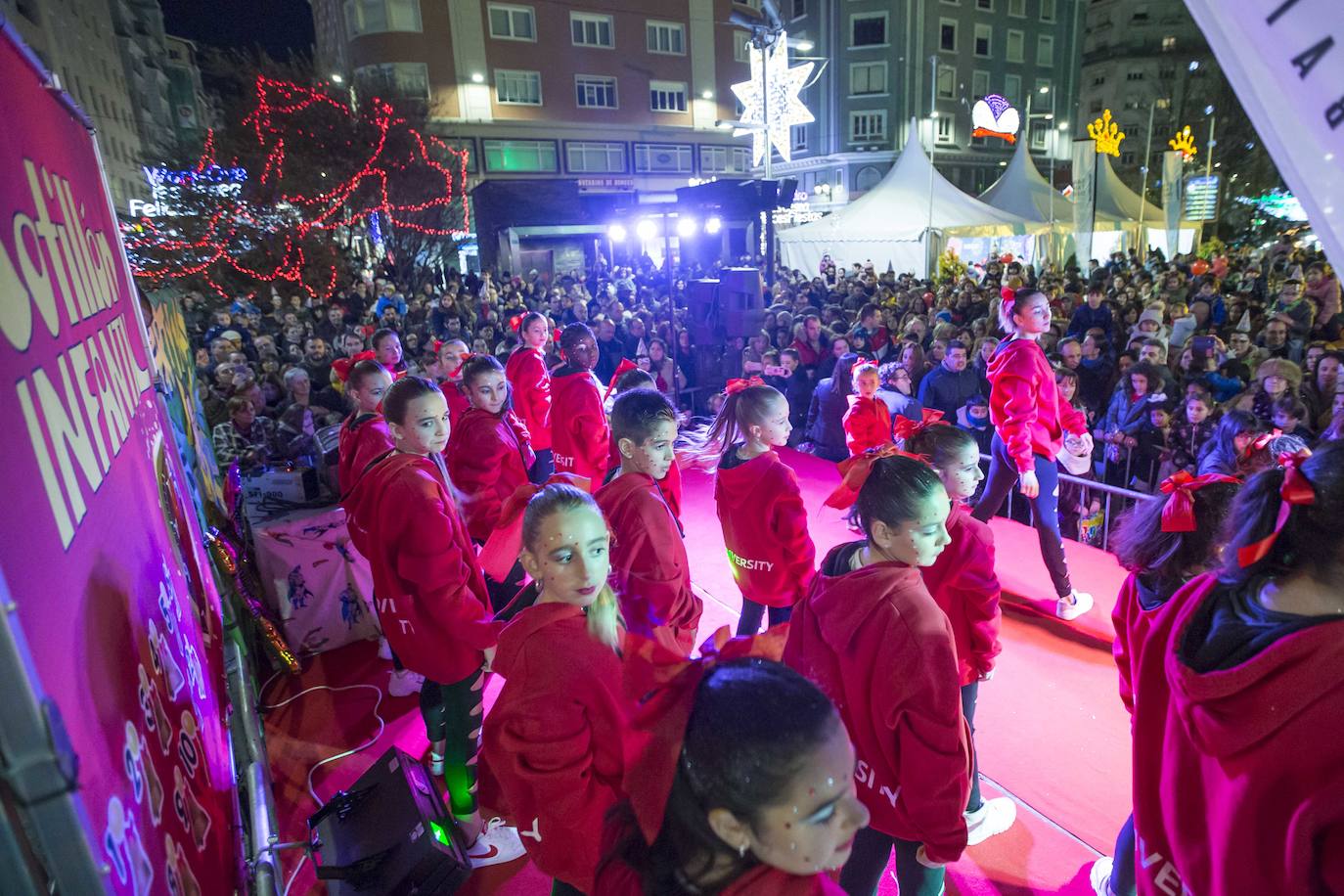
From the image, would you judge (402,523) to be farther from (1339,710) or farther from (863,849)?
(1339,710)

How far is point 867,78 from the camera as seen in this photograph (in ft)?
128

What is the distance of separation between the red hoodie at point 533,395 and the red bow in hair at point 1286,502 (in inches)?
209

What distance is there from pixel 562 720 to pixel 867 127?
42957 millimetres

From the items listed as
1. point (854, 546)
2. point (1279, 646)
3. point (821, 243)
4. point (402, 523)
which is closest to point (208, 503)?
point (402, 523)

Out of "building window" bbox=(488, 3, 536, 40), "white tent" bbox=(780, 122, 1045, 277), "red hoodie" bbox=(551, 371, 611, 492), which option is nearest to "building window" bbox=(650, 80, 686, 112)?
"building window" bbox=(488, 3, 536, 40)

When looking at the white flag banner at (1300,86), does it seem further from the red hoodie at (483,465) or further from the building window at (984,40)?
the building window at (984,40)

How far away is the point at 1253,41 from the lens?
1.13m

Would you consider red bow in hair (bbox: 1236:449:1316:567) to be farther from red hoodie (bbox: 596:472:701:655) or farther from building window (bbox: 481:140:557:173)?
building window (bbox: 481:140:557:173)

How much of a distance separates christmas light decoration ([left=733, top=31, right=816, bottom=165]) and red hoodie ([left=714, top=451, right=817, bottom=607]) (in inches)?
524

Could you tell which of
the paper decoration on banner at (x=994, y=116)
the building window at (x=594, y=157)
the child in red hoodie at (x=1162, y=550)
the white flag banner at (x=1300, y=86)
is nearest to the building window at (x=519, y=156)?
the building window at (x=594, y=157)

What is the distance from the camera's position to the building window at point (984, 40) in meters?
40.3

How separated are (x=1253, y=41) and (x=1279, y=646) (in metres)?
1.04

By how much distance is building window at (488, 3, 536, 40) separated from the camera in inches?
1109

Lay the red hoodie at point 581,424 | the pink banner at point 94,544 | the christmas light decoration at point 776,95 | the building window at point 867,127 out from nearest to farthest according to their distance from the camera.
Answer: the pink banner at point 94,544, the red hoodie at point 581,424, the christmas light decoration at point 776,95, the building window at point 867,127
